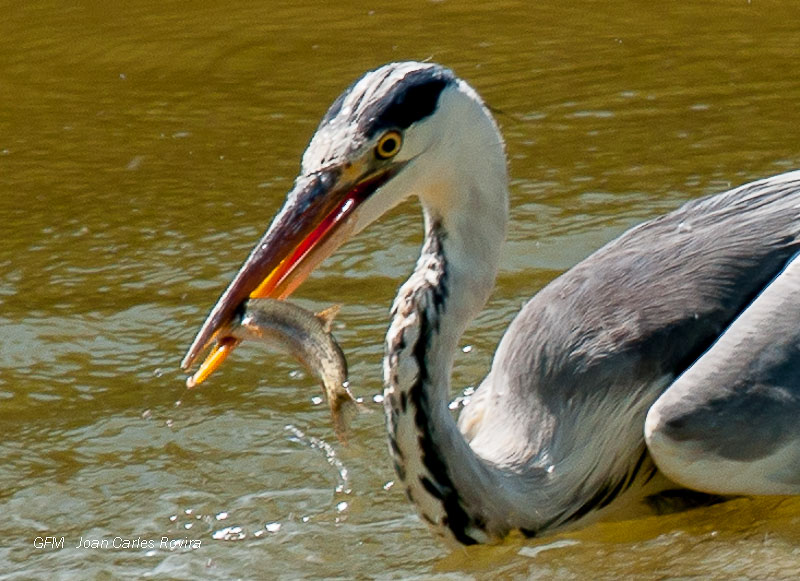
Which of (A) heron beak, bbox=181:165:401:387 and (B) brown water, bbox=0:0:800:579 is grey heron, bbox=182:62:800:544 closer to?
(A) heron beak, bbox=181:165:401:387

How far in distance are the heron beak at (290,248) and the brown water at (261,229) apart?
A: 2.66ft

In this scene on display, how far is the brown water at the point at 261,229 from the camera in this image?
14.9ft

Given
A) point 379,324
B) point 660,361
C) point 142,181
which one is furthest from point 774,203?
point 142,181

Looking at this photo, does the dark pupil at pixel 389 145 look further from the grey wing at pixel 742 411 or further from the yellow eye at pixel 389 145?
the grey wing at pixel 742 411

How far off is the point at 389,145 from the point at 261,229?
2.57 meters

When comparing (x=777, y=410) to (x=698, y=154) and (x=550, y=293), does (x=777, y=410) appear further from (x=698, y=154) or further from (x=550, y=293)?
(x=698, y=154)

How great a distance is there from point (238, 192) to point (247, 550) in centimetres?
271

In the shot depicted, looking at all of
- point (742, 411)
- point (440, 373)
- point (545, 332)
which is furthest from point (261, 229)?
point (742, 411)

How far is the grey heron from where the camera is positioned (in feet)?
13.1

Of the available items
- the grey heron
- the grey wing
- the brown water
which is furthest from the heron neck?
the grey wing

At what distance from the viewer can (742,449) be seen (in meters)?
4.41

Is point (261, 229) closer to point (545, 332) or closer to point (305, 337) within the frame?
point (545, 332)

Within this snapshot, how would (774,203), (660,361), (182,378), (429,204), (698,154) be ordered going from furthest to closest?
(698,154) → (182,378) → (774,203) → (660,361) → (429,204)

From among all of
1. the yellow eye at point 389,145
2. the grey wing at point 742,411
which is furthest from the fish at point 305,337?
the grey wing at point 742,411
